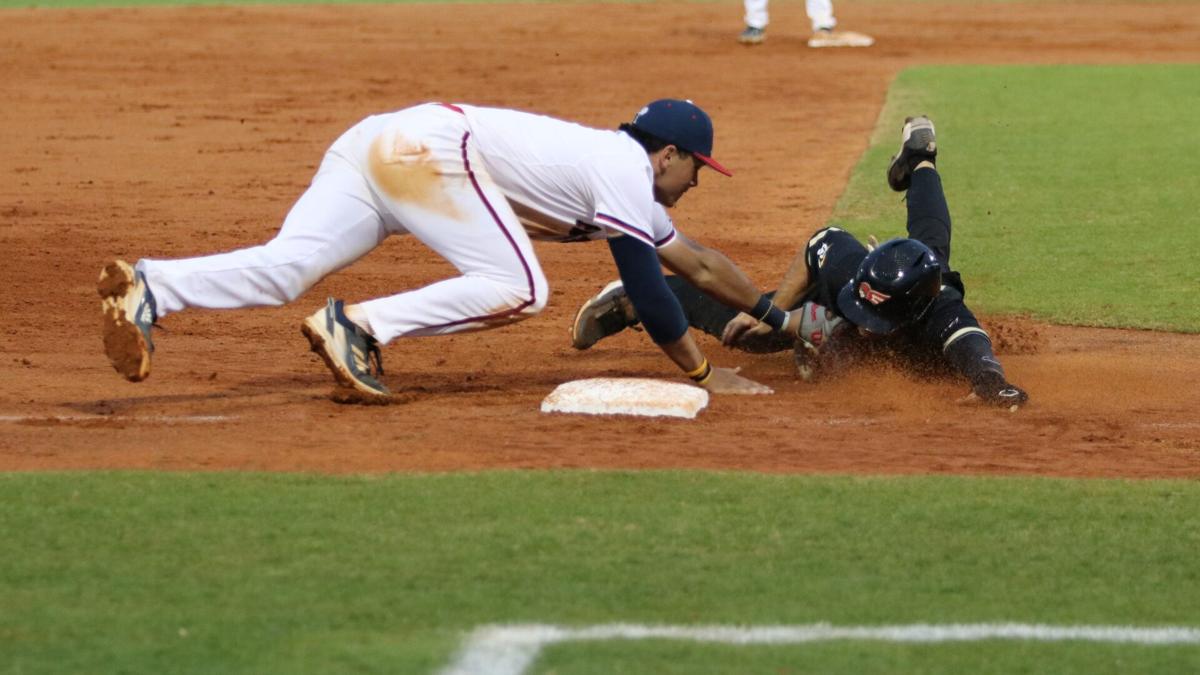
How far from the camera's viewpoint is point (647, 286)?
598 centimetres

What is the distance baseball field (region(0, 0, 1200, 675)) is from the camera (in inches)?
158

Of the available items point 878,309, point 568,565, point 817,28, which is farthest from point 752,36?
point 568,565

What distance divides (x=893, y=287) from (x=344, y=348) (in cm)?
206

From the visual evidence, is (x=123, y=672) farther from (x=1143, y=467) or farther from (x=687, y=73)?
(x=687, y=73)

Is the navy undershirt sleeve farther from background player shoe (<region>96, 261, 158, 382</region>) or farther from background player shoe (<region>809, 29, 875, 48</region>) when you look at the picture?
background player shoe (<region>809, 29, 875, 48</region>)

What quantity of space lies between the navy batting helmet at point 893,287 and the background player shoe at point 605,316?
97 centimetres

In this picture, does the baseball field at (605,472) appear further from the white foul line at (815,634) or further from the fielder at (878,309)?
the fielder at (878,309)

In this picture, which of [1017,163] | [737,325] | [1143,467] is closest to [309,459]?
[737,325]

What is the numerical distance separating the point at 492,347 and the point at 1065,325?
2.68 metres

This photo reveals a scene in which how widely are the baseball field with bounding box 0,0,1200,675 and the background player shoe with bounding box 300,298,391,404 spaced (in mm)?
138

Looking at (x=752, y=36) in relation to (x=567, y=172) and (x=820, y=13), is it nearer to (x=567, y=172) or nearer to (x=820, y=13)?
(x=820, y=13)

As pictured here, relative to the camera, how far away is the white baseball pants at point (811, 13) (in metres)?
20.1

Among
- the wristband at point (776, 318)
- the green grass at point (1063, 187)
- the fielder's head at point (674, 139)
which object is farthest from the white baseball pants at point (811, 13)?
the fielder's head at point (674, 139)

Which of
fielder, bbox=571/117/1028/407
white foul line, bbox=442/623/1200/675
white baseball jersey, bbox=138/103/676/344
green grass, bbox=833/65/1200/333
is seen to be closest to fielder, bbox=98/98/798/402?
white baseball jersey, bbox=138/103/676/344
